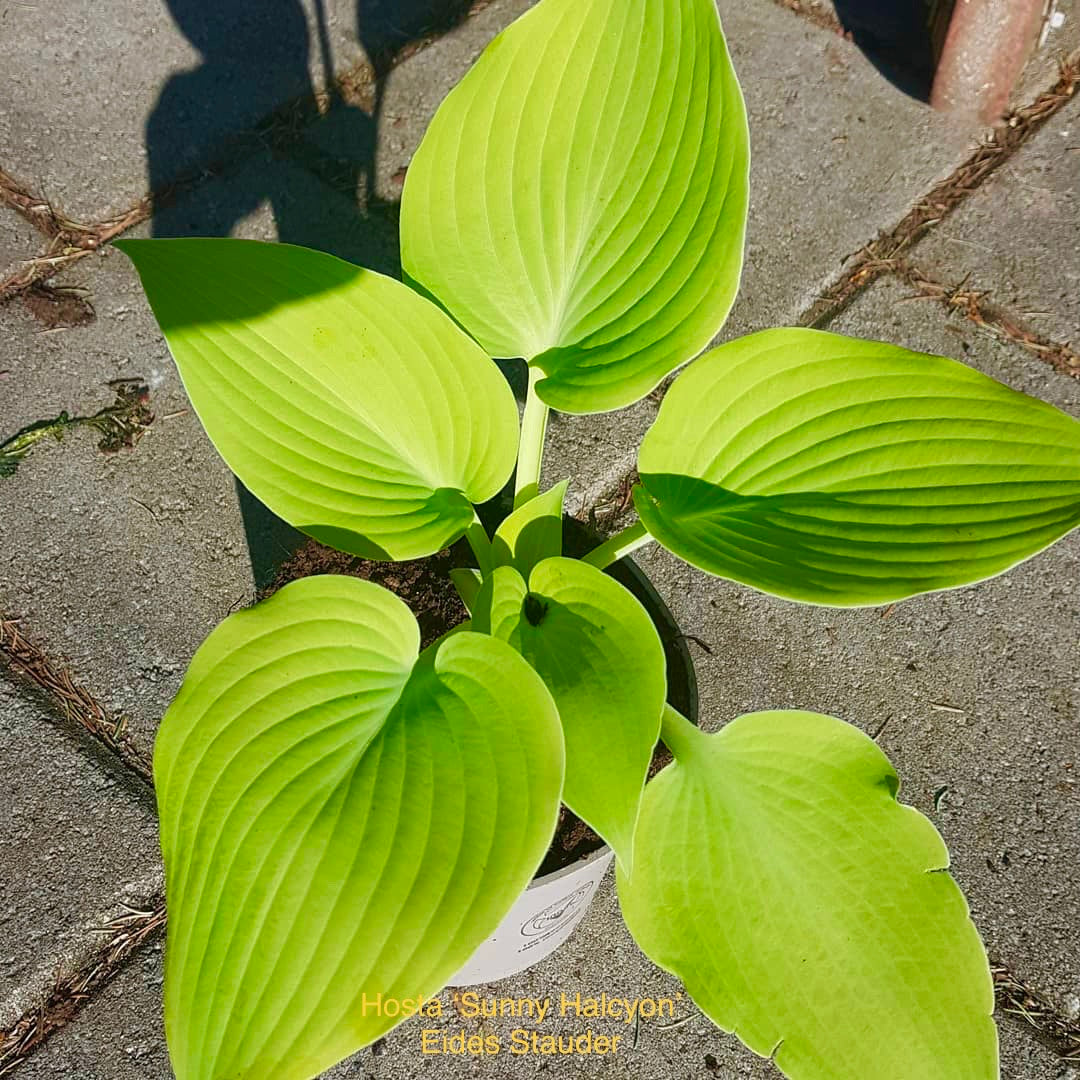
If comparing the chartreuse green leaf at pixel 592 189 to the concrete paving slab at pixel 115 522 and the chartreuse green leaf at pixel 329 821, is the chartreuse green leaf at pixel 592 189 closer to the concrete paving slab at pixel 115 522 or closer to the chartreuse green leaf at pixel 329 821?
the chartreuse green leaf at pixel 329 821

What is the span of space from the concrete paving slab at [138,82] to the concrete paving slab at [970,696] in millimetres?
1200

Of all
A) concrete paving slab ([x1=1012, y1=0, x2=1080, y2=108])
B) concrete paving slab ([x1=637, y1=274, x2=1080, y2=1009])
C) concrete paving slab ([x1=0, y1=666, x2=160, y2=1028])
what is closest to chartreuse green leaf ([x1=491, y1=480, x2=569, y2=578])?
concrete paving slab ([x1=637, y1=274, x2=1080, y2=1009])

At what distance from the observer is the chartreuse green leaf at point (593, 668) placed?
2.56 feet

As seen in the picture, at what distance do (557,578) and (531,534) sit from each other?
96 mm

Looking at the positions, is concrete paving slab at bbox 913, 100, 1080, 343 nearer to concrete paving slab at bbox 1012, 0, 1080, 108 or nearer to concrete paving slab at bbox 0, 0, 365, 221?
concrete paving slab at bbox 1012, 0, 1080, 108

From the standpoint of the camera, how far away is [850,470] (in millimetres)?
918

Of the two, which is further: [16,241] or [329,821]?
[16,241]

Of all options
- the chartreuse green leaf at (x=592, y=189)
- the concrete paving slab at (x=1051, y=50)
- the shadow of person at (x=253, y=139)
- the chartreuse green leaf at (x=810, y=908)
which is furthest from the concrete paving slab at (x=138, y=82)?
the chartreuse green leaf at (x=810, y=908)

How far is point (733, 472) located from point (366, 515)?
0.35 meters

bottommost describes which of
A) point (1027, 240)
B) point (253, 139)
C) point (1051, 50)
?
point (253, 139)

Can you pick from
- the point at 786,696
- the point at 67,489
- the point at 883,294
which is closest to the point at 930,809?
the point at 786,696

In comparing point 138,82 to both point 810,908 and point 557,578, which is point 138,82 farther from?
point 810,908

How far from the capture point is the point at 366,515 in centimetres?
98

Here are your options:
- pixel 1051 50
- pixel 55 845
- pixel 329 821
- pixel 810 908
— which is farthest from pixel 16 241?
pixel 1051 50
